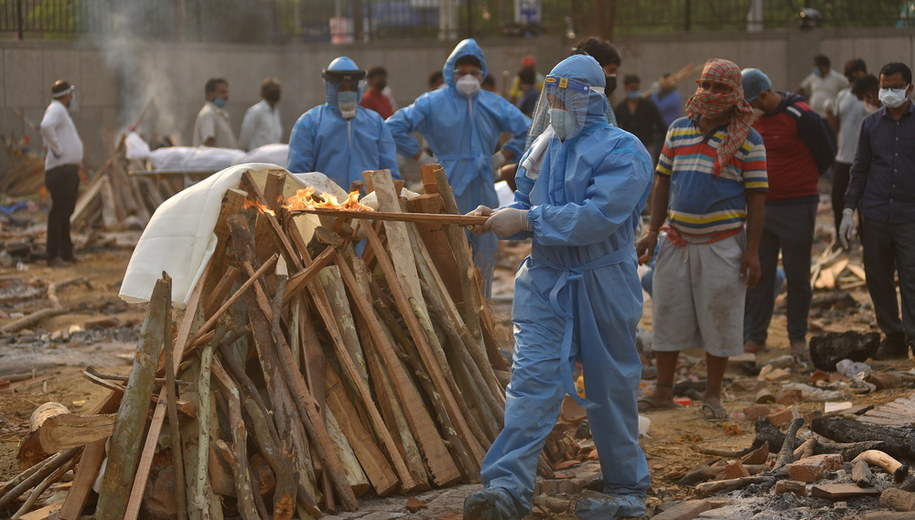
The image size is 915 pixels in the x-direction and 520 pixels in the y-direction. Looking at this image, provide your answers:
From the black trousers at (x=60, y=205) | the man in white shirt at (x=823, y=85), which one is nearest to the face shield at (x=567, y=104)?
the black trousers at (x=60, y=205)

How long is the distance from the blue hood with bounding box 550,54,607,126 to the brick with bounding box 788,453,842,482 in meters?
1.86

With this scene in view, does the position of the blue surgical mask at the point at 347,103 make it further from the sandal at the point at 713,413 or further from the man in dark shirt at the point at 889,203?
the man in dark shirt at the point at 889,203

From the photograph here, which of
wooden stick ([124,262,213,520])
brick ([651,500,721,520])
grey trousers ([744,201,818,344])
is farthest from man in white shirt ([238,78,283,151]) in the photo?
brick ([651,500,721,520])

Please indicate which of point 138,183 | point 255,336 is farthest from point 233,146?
point 255,336

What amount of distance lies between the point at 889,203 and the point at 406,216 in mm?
4352

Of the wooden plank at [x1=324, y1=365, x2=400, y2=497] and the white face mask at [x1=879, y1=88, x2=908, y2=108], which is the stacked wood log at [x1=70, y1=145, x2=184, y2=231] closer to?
the white face mask at [x1=879, y1=88, x2=908, y2=108]

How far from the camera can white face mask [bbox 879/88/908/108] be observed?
8242 mm

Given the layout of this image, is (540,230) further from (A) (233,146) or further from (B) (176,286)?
(A) (233,146)

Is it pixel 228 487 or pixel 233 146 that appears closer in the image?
pixel 228 487

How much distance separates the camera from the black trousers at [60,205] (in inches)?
531

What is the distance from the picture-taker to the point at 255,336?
212 inches

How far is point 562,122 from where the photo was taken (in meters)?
5.31

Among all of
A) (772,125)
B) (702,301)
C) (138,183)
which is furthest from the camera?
(138,183)

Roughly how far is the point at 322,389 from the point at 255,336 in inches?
16.6
